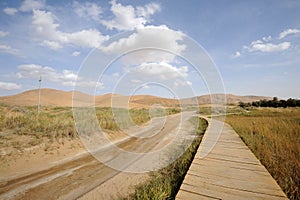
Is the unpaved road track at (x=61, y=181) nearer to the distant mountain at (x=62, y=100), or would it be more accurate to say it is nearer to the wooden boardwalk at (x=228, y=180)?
the wooden boardwalk at (x=228, y=180)

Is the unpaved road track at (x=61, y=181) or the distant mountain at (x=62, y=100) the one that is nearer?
the unpaved road track at (x=61, y=181)

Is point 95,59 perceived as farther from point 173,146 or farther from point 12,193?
point 12,193

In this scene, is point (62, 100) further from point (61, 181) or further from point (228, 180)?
point (228, 180)

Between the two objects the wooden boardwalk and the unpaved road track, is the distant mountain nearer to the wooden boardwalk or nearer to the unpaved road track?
the unpaved road track

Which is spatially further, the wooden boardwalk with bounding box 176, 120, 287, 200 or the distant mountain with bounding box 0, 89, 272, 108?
the distant mountain with bounding box 0, 89, 272, 108

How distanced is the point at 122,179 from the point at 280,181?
3604 mm

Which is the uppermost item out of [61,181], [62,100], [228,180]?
[62,100]

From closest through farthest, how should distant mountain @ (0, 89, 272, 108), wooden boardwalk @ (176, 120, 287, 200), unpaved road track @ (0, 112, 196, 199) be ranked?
wooden boardwalk @ (176, 120, 287, 200) < unpaved road track @ (0, 112, 196, 199) < distant mountain @ (0, 89, 272, 108)

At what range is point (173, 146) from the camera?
8406mm

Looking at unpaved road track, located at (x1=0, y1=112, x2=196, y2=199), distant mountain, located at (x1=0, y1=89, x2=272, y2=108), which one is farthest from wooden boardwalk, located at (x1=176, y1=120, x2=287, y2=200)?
distant mountain, located at (x1=0, y1=89, x2=272, y2=108)

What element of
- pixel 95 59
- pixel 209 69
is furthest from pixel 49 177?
pixel 209 69

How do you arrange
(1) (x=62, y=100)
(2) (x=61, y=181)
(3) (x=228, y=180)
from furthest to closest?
(1) (x=62, y=100) → (2) (x=61, y=181) → (3) (x=228, y=180)

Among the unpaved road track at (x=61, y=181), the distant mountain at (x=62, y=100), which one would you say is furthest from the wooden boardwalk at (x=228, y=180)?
the distant mountain at (x=62, y=100)

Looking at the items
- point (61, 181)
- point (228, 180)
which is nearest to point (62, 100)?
point (61, 181)
